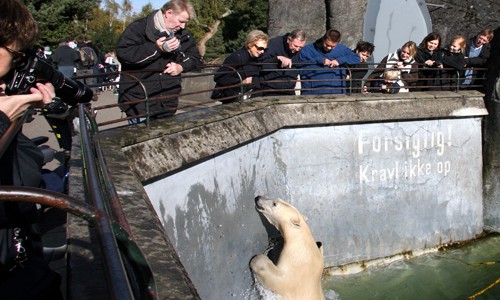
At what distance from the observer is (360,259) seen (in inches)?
287

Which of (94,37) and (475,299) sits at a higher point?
(94,37)

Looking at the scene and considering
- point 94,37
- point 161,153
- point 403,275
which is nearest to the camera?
point 161,153

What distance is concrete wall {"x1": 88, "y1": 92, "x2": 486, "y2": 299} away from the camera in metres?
4.58

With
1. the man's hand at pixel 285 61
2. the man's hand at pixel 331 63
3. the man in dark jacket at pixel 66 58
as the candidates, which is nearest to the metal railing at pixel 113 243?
the man's hand at pixel 285 61

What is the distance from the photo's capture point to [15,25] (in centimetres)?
188

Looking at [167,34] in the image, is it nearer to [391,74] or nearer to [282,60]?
[282,60]

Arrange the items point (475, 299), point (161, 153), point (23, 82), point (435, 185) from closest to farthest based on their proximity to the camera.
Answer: point (23, 82) < point (161, 153) < point (475, 299) < point (435, 185)

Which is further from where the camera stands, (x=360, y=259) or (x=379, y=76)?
(x=379, y=76)

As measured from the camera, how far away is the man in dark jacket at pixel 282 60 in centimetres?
666

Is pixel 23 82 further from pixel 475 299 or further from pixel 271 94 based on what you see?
pixel 475 299

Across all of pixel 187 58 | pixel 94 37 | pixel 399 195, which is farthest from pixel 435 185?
pixel 94 37

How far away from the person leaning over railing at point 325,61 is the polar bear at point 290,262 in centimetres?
194

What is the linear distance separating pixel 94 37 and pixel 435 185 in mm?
33418

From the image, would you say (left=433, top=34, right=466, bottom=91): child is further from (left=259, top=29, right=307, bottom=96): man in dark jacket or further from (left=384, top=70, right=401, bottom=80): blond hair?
(left=259, top=29, right=307, bottom=96): man in dark jacket
